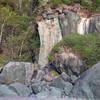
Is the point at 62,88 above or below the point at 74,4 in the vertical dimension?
below

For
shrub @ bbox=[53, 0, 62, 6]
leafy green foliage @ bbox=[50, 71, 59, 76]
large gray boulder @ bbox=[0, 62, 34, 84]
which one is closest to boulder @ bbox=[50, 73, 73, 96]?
large gray boulder @ bbox=[0, 62, 34, 84]

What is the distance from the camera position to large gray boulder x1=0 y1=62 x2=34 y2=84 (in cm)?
1337

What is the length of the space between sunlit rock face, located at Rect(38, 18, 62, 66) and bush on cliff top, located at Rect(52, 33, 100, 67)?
1307 mm

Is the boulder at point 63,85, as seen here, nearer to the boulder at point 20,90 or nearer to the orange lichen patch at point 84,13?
the boulder at point 20,90

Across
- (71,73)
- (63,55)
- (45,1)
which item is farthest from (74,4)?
(71,73)

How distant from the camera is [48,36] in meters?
18.2

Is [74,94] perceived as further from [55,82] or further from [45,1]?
[45,1]

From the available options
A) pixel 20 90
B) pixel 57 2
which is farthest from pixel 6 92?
pixel 57 2

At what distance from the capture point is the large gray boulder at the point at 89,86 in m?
9.19

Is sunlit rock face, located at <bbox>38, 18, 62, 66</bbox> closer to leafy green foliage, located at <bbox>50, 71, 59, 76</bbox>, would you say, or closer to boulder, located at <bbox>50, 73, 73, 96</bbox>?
leafy green foliage, located at <bbox>50, 71, 59, 76</bbox>

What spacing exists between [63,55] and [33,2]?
32.4 feet

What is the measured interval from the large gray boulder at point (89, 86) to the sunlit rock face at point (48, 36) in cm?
818

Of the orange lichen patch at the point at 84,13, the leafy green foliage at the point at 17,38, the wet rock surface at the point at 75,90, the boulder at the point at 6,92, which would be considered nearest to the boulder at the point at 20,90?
the wet rock surface at the point at 75,90

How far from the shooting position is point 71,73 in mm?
15250
